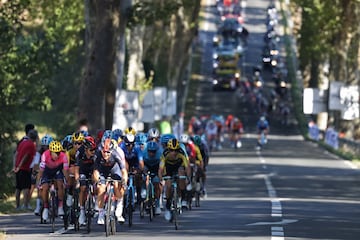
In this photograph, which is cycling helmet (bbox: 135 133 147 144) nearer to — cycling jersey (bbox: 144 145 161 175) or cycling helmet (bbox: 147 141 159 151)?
cycling helmet (bbox: 147 141 159 151)

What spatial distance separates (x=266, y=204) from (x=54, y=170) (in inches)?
317

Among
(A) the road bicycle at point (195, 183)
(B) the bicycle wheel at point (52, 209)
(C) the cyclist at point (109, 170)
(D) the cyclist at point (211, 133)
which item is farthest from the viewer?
(D) the cyclist at point (211, 133)

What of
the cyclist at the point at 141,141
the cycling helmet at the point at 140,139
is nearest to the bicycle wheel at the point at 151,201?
the cyclist at the point at 141,141

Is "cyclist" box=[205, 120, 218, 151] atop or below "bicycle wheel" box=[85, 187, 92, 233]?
atop

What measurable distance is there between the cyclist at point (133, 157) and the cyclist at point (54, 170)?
201cm

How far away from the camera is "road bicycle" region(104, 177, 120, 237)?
2120 centimetres

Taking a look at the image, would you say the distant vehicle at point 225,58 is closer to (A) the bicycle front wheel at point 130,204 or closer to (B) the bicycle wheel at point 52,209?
(A) the bicycle front wheel at point 130,204

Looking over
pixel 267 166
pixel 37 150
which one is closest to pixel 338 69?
pixel 267 166

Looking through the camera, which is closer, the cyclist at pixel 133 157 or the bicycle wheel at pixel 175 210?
the bicycle wheel at pixel 175 210

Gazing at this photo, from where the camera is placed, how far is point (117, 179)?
2203cm

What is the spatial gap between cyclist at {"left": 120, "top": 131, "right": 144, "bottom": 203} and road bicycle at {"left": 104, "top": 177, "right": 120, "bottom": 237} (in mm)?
3055

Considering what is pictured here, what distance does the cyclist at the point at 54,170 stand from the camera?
2311 cm

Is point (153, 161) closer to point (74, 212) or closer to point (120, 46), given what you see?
point (74, 212)

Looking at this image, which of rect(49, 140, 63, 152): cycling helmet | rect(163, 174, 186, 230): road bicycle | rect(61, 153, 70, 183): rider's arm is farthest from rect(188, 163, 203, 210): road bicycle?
rect(49, 140, 63, 152): cycling helmet
